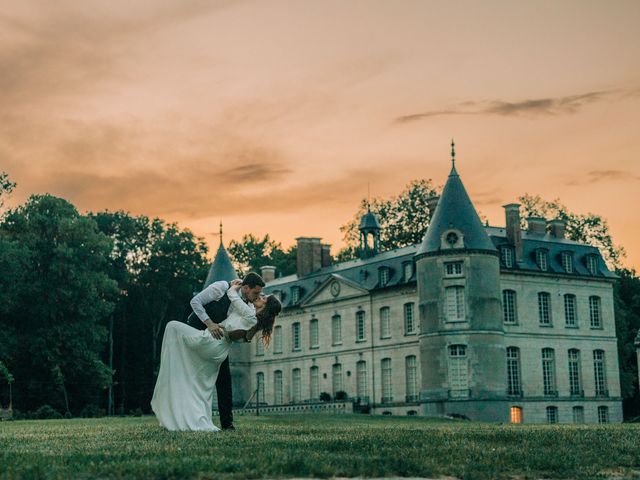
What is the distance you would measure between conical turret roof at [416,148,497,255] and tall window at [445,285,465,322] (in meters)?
2.11

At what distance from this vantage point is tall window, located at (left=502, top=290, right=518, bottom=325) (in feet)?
165

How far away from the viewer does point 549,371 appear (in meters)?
51.5

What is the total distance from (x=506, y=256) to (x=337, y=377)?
1351 centimetres

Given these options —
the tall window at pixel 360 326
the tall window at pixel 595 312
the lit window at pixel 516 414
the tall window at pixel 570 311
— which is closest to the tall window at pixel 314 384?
the tall window at pixel 360 326

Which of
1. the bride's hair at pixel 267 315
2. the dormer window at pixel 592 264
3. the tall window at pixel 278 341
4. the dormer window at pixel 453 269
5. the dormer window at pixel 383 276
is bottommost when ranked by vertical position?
the bride's hair at pixel 267 315

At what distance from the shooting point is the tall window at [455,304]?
152 ft

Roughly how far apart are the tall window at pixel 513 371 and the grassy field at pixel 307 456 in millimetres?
38793

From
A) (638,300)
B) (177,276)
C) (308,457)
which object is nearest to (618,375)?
(638,300)

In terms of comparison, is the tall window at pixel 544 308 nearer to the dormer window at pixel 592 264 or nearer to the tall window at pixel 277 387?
the dormer window at pixel 592 264

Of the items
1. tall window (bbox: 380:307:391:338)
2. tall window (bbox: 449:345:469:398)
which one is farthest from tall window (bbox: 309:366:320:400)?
tall window (bbox: 449:345:469:398)

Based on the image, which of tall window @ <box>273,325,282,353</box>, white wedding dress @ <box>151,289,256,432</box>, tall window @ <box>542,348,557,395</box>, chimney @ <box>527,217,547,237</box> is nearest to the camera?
white wedding dress @ <box>151,289,256,432</box>

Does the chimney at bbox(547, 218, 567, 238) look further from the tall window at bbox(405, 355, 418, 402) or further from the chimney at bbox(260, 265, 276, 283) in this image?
the chimney at bbox(260, 265, 276, 283)

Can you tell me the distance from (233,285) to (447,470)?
203 inches

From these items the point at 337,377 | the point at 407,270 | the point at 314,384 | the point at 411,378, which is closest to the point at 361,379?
the point at 337,377
